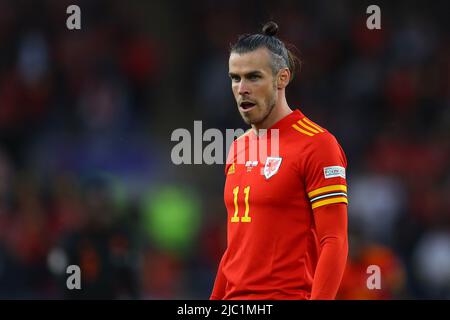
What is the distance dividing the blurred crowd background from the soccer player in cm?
411

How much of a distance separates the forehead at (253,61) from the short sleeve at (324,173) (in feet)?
1.44

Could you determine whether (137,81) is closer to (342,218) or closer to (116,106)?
(116,106)

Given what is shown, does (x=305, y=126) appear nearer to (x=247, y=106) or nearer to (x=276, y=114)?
(x=276, y=114)

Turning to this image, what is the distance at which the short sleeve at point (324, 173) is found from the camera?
393 centimetres

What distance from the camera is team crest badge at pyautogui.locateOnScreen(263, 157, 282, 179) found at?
161 inches

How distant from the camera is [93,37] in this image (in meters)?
12.9

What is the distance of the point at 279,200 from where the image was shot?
4.04m

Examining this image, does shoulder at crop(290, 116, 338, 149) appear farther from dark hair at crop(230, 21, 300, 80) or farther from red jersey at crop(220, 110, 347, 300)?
dark hair at crop(230, 21, 300, 80)

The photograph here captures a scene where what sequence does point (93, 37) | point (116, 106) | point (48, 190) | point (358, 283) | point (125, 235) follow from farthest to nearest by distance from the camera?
point (93, 37) → point (116, 106) → point (48, 190) → point (358, 283) → point (125, 235)

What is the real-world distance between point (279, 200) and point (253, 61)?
2.15 ft

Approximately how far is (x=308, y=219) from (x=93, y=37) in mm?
9319

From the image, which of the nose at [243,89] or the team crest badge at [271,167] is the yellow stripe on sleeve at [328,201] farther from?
the nose at [243,89]

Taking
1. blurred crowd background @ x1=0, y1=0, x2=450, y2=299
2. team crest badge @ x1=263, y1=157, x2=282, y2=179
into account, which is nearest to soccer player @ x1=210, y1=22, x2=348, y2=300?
team crest badge @ x1=263, y1=157, x2=282, y2=179
